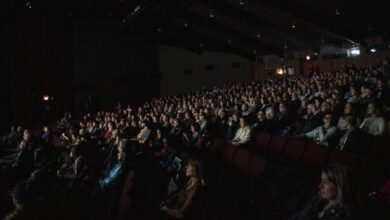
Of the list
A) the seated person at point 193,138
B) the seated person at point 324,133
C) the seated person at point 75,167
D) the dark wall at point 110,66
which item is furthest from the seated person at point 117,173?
the dark wall at point 110,66

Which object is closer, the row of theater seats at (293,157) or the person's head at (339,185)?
the person's head at (339,185)

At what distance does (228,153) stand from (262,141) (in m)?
0.74

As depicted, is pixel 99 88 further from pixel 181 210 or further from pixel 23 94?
pixel 181 210

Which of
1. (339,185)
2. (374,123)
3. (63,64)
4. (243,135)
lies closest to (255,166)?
(374,123)

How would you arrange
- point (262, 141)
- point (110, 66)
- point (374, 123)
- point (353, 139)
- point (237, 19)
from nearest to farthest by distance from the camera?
point (353, 139) → point (374, 123) → point (262, 141) → point (237, 19) → point (110, 66)

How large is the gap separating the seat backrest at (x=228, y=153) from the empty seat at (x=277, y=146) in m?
0.49

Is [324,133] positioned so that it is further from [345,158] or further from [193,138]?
[193,138]

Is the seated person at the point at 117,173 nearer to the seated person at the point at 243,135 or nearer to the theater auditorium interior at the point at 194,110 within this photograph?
the theater auditorium interior at the point at 194,110

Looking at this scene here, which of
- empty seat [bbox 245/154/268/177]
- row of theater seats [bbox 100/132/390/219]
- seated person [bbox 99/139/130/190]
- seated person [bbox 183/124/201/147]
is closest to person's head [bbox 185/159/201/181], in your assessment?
row of theater seats [bbox 100/132/390/219]

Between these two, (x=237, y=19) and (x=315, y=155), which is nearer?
(x=315, y=155)

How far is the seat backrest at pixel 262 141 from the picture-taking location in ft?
17.5

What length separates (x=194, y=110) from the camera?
9.26m

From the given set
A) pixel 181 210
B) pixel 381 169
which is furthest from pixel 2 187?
pixel 381 169

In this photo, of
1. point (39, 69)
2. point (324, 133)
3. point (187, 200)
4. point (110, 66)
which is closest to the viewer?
point (187, 200)
